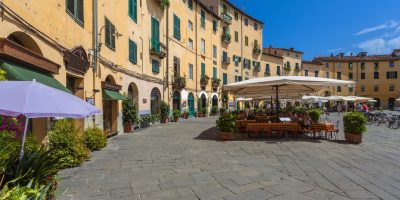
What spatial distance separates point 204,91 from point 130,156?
73.9 feet

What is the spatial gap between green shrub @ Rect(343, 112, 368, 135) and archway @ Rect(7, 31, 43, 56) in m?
10.4

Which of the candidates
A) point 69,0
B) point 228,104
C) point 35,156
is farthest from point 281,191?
point 228,104

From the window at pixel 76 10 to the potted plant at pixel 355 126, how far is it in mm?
10376

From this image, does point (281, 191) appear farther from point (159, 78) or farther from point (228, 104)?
point (228, 104)

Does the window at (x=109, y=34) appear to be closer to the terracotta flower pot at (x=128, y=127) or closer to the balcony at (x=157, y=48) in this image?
the terracotta flower pot at (x=128, y=127)

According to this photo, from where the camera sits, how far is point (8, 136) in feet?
15.0

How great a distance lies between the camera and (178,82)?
2405cm

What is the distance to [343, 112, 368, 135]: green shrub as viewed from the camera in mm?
10391

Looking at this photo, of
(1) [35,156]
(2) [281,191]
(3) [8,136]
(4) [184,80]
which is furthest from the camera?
(4) [184,80]

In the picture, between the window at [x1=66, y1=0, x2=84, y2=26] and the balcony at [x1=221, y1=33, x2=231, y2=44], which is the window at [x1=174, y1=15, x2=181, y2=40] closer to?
the balcony at [x1=221, y1=33, x2=231, y2=44]

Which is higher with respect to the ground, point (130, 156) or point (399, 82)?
point (399, 82)

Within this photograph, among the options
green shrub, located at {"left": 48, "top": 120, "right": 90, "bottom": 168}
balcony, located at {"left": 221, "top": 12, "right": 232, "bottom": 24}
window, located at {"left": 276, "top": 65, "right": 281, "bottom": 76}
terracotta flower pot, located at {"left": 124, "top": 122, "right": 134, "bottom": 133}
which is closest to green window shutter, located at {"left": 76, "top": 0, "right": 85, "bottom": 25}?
green shrub, located at {"left": 48, "top": 120, "right": 90, "bottom": 168}

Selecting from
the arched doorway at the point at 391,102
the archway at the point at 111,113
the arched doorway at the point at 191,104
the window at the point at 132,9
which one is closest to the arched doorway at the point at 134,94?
the archway at the point at 111,113

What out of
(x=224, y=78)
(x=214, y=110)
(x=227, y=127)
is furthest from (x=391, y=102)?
(x=227, y=127)
